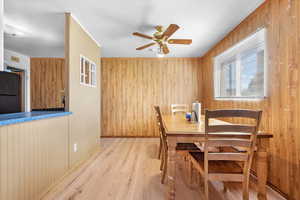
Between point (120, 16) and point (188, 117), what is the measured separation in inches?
70.6

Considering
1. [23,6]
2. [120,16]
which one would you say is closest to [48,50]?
[23,6]

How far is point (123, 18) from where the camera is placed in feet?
7.80

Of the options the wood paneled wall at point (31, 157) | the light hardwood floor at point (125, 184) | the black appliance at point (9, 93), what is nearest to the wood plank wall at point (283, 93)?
the light hardwood floor at point (125, 184)

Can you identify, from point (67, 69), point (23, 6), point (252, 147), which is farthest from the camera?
point (67, 69)

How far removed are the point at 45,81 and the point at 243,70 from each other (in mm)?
5102

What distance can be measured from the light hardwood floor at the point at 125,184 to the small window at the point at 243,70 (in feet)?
4.53

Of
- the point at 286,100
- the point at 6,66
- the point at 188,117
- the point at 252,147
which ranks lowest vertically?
the point at 252,147

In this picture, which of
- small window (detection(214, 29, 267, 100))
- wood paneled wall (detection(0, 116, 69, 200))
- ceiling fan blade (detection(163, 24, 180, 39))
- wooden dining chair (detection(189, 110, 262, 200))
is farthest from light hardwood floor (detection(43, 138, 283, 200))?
ceiling fan blade (detection(163, 24, 180, 39))

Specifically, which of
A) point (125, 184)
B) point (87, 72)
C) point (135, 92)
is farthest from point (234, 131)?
point (135, 92)

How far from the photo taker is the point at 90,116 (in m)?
3.11

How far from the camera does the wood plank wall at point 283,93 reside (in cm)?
158

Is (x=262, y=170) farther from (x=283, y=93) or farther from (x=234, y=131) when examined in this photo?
(x=283, y=93)

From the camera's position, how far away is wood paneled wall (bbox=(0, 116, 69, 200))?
1.27 metres

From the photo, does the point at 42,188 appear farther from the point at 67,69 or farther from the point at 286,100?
the point at 286,100
